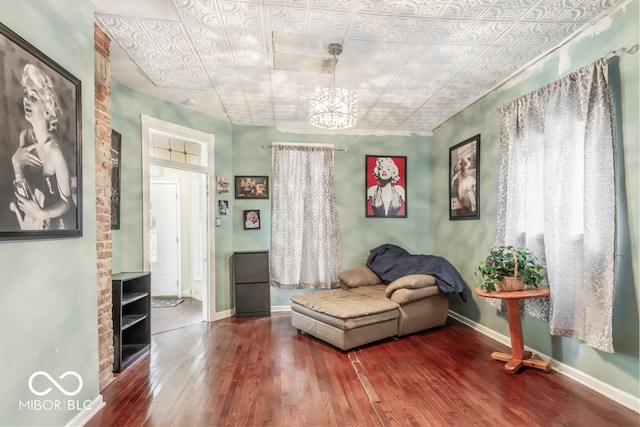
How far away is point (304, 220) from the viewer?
4.69m

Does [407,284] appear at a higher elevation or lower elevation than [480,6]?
lower

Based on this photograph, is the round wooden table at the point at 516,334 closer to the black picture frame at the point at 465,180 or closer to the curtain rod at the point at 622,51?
the black picture frame at the point at 465,180

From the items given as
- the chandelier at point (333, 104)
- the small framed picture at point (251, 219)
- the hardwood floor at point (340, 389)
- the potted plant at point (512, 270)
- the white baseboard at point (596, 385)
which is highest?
the chandelier at point (333, 104)

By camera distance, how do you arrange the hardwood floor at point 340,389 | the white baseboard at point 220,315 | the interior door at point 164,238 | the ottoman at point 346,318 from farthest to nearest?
1. the interior door at point 164,238
2. the white baseboard at point 220,315
3. the ottoman at point 346,318
4. the hardwood floor at point 340,389

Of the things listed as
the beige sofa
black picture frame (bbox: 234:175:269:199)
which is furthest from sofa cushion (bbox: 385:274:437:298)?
black picture frame (bbox: 234:175:269:199)

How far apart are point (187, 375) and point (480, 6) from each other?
3.71 m

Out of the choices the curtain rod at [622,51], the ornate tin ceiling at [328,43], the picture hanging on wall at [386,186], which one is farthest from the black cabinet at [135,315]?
the curtain rod at [622,51]

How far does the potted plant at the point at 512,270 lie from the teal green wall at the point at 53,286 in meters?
3.19

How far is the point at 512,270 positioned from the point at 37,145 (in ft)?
11.4

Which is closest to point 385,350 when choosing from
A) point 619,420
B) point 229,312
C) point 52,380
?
point 619,420

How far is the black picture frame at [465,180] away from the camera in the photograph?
3.84m

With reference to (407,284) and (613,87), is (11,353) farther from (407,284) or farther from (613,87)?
(613,87)

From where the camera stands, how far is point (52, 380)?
5.68ft

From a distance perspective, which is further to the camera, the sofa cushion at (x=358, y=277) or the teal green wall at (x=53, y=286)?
the sofa cushion at (x=358, y=277)
